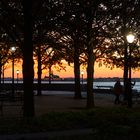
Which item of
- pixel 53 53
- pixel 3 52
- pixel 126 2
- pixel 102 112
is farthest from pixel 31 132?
pixel 3 52

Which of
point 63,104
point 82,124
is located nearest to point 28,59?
point 82,124

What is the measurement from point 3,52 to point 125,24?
20.8 m

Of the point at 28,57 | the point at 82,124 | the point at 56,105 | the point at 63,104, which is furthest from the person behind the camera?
the point at 63,104

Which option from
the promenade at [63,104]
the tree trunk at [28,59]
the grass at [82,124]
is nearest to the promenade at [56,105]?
the promenade at [63,104]

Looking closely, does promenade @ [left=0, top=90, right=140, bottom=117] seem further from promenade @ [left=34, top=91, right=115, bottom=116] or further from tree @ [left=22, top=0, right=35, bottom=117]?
tree @ [left=22, top=0, right=35, bottom=117]

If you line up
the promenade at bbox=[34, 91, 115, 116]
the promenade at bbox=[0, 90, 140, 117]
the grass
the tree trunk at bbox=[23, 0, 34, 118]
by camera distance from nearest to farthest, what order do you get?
the grass < the tree trunk at bbox=[23, 0, 34, 118] < the promenade at bbox=[0, 90, 140, 117] < the promenade at bbox=[34, 91, 115, 116]

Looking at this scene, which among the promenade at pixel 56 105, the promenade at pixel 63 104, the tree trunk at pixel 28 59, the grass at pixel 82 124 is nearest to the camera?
the grass at pixel 82 124

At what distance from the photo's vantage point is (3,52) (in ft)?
172

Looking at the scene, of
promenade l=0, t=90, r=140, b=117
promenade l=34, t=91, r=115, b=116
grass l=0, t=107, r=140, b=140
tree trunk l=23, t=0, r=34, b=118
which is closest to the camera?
grass l=0, t=107, r=140, b=140

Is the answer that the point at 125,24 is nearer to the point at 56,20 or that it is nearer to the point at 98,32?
the point at 98,32

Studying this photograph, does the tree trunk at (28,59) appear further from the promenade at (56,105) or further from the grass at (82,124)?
the promenade at (56,105)

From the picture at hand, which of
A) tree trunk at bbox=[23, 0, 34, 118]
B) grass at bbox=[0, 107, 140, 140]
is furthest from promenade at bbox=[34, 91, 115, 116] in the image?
grass at bbox=[0, 107, 140, 140]

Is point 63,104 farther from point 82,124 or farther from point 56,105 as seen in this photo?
point 82,124

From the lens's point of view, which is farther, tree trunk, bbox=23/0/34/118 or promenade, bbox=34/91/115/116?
promenade, bbox=34/91/115/116
